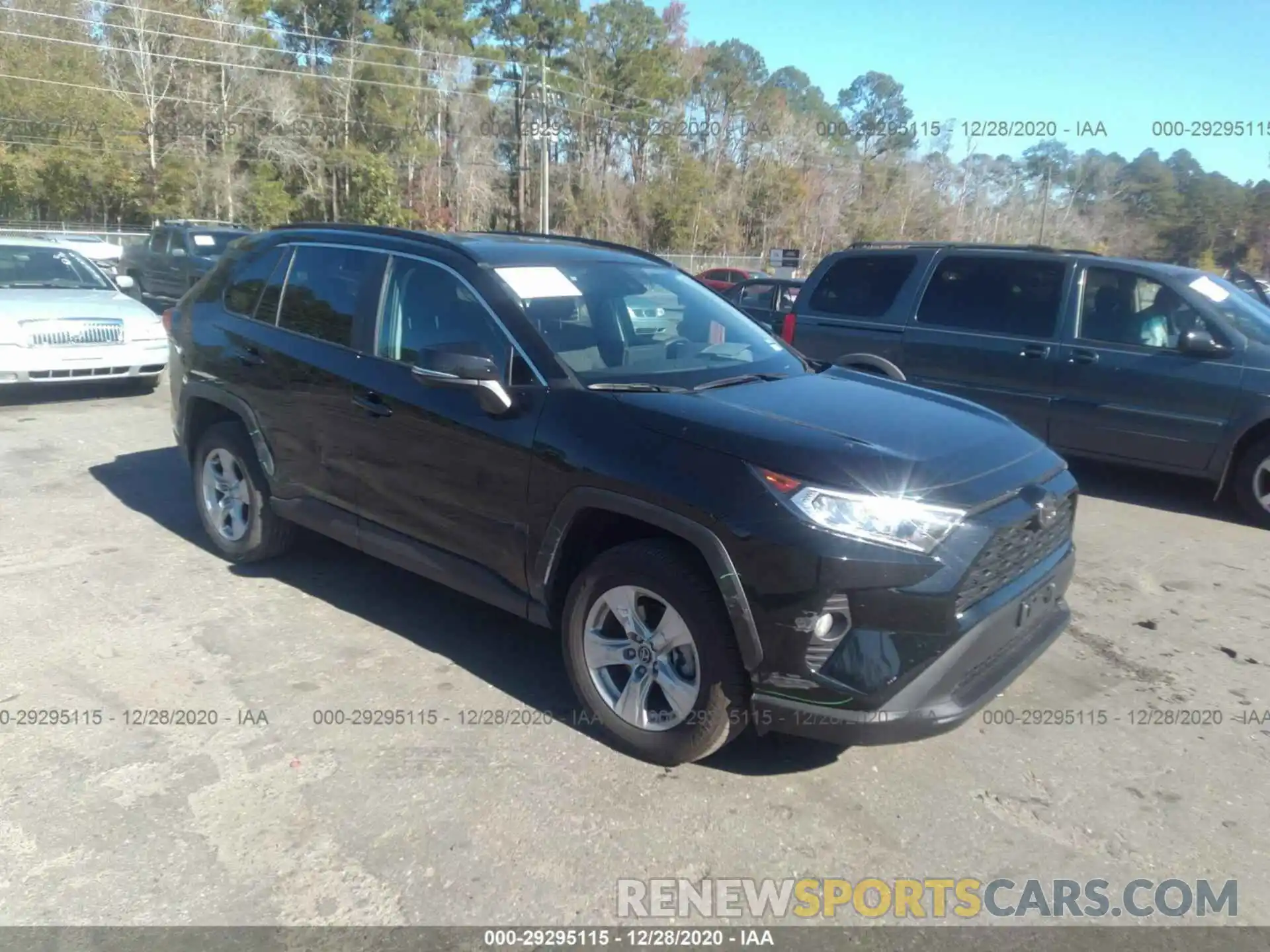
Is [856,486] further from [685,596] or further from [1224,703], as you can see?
[1224,703]

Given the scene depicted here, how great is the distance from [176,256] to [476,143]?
39.4 meters

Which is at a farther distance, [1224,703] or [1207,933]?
[1224,703]

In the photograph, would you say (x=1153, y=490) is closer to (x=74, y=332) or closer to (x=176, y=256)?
(x=74, y=332)

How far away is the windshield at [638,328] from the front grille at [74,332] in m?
6.90

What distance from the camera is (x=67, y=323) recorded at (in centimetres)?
928

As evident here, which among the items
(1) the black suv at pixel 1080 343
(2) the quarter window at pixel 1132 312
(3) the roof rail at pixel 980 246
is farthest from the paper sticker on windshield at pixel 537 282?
(2) the quarter window at pixel 1132 312

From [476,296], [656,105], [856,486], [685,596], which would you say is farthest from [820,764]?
[656,105]

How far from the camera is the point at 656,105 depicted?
194ft

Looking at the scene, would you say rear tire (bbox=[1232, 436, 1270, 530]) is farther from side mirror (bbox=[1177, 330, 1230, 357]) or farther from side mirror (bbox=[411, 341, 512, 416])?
side mirror (bbox=[411, 341, 512, 416])

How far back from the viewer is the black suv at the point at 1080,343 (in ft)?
22.8

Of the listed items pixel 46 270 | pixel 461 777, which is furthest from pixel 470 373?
pixel 46 270

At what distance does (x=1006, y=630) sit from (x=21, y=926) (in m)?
3.12

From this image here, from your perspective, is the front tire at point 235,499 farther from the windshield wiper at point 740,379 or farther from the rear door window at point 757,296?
the rear door window at point 757,296

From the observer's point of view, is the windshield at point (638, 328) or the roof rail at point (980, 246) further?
the roof rail at point (980, 246)
